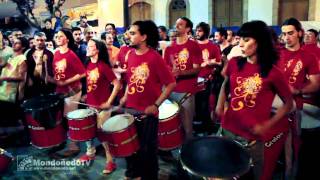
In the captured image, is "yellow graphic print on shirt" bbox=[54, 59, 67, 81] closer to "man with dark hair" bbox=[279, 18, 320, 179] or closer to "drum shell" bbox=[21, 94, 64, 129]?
"drum shell" bbox=[21, 94, 64, 129]

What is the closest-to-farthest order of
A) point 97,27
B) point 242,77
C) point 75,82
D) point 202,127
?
point 242,77
point 75,82
point 202,127
point 97,27

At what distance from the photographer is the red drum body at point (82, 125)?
13.7ft

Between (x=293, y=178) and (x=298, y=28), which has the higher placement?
(x=298, y=28)

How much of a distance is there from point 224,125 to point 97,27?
16622 mm

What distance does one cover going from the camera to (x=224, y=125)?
287cm

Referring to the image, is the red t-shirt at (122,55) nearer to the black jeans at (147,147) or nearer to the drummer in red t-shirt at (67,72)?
the drummer in red t-shirt at (67,72)

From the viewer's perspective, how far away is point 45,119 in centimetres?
436

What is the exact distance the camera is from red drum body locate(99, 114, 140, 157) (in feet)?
11.8

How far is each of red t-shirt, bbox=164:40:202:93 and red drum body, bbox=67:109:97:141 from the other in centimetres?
141

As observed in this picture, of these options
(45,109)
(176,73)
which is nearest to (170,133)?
(176,73)

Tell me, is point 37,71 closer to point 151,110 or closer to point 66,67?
point 66,67

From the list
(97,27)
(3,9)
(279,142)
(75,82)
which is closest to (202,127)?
(75,82)

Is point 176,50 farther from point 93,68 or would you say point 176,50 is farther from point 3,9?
point 3,9

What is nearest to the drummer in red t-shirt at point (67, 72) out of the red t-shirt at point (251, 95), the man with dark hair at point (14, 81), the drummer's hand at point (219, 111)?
the man with dark hair at point (14, 81)
